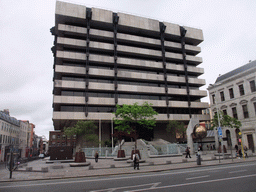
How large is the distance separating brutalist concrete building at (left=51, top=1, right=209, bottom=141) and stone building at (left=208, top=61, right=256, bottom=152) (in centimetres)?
1183

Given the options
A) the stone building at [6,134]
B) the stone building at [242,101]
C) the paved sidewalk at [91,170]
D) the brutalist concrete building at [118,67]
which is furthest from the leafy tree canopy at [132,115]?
the stone building at [6,134]

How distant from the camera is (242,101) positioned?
42375 mm

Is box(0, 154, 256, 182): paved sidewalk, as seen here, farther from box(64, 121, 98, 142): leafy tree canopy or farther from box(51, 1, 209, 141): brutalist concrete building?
box(51, 1, 209, 141): brutalist concrete building

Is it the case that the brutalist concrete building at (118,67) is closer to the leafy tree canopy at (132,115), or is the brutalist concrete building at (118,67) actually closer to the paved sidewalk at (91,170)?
the leafy tree canopy at (132,115)

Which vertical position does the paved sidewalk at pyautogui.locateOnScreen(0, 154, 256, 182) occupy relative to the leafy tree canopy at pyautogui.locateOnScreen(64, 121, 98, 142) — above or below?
below

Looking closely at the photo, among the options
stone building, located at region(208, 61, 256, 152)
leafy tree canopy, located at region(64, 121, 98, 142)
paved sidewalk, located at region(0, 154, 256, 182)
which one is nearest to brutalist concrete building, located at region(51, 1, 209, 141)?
leafy tree canopy, located at region(64, 121, 98, 142)

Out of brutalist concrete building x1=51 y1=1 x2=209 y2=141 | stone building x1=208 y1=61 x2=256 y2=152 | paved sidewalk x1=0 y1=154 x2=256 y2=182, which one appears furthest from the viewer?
brutalist concrete building x1=51 y1=1 x2=209 y2=141

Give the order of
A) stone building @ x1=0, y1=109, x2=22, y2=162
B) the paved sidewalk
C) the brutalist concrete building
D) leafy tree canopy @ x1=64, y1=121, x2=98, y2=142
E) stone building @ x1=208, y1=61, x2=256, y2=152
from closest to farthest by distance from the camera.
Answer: the paved sidewalk < stone building @ x1=208, y1=61, x2=256, y2=152 < leafy tree canopy @ x1=64, y1=121, x2=98, y2=142 < the brutalist concrete building < stone building @ x1=0, y1=109, x2=22, y2=162

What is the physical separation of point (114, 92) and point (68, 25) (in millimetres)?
20408

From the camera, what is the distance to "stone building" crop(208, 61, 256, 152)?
39844 millimetres

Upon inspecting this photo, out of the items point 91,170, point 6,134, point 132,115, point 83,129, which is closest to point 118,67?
point 83,129

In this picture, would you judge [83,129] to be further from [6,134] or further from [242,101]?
[6,134]

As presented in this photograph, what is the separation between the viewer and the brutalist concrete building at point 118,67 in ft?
161

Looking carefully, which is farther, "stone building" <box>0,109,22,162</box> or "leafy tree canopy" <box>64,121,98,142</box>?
"stone building" <box>0,109,22,162</box>
